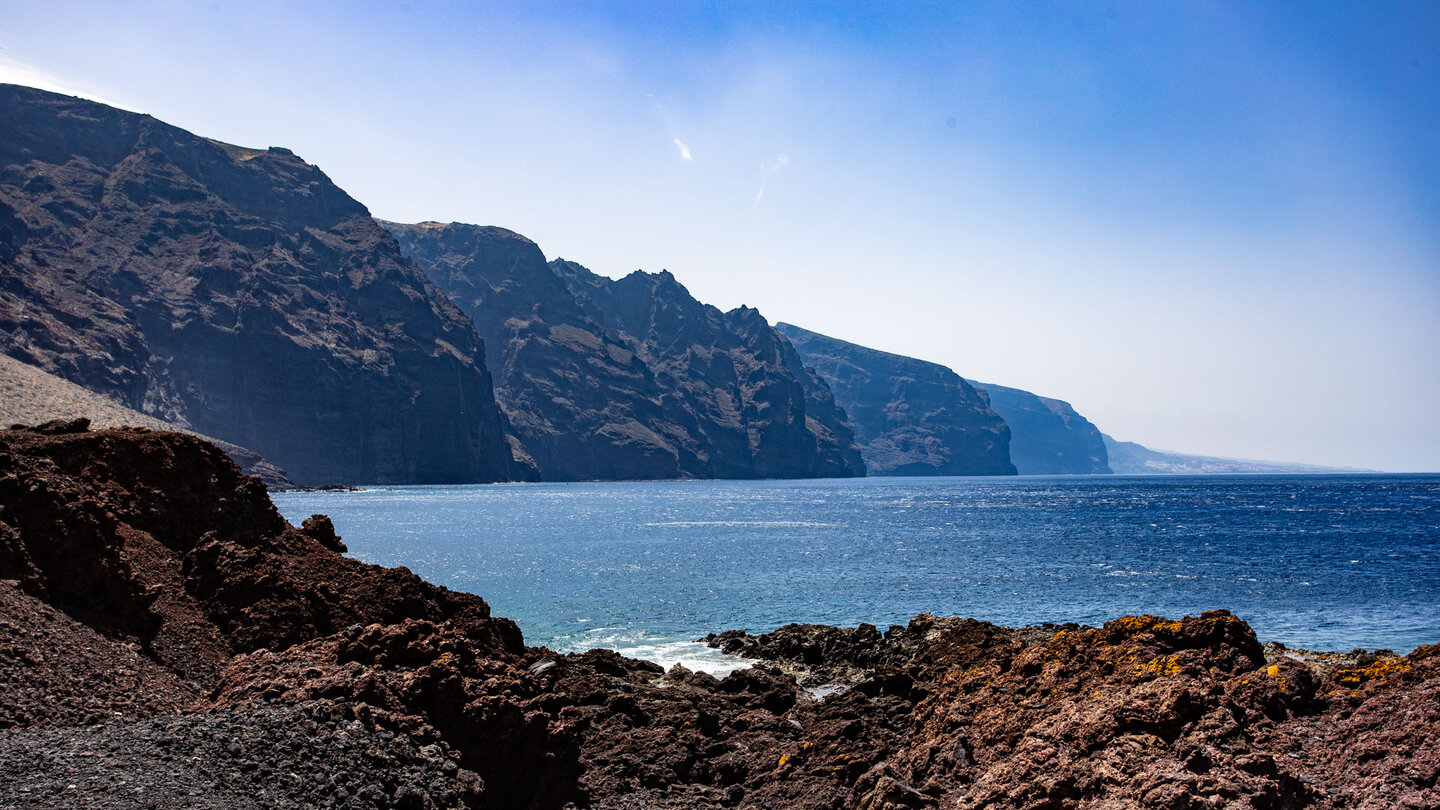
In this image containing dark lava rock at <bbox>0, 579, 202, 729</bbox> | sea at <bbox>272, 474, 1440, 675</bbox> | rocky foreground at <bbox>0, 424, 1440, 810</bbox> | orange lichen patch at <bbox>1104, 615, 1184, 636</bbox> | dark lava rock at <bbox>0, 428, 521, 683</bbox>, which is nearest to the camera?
rocky foreground at <bbox>0, 424, 1440, 810</bbox>

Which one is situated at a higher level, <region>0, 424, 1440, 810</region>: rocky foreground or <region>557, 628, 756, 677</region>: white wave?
<region>0, 424, 1440, 810</region>: rocky foreground

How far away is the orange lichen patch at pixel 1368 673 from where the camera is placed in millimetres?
11758

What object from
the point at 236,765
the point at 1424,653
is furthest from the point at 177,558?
the point at 1424,653

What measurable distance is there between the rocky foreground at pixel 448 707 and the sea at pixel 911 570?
13.2m

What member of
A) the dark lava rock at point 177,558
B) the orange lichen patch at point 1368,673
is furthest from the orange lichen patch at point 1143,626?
the dark lava rock at point 177,558

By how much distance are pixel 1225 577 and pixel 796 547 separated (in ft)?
103

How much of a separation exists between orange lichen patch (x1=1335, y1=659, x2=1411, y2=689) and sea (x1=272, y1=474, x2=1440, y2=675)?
19.6 m

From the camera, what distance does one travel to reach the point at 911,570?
55906 millimetres

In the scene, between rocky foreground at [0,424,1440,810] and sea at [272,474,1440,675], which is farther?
sea at [272,474,1440,675]

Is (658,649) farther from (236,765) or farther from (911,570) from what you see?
(911,570)

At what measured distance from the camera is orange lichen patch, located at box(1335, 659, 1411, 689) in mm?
11758

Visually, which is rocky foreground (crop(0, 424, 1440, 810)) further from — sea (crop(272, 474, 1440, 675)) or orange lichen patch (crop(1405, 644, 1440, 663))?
sea (crop(272, 474, 1440, 675))

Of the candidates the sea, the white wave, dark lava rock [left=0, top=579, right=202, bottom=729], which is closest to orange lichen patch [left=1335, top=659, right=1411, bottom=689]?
dark lava rock [left=0, top=579, right=202, bottom=729]

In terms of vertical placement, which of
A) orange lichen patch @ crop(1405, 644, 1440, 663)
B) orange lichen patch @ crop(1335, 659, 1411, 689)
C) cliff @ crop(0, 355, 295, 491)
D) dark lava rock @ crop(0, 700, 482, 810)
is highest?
orange lichen patch @ crop(1405, 644, 1440, 663)
